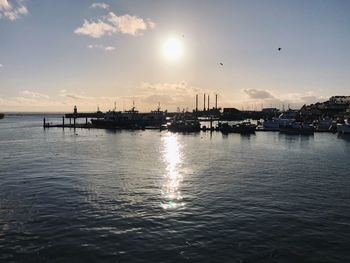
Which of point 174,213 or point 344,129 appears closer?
point 174,213

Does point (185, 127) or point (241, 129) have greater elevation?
point (185, 127)

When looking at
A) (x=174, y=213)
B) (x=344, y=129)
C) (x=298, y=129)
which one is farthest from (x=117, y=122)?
(x=174, y=213)

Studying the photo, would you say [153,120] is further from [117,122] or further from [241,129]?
[241,129]

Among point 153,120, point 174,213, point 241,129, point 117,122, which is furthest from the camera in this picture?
point 153,120

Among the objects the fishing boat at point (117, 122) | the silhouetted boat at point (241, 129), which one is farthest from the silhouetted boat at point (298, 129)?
the fishing boat at point (117, 122)

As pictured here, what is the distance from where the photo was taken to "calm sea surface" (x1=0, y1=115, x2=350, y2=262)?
19391 millimetres

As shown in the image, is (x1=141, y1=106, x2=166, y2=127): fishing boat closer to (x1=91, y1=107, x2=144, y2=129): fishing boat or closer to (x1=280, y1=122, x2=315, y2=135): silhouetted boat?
(x1=91, y1=107, x2=144, y2=129): fishing boat

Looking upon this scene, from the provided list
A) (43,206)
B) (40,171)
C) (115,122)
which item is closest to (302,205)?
(43,206)

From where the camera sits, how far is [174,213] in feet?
84.8

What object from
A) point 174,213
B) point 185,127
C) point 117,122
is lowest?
point 174,213

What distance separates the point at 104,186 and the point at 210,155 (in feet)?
93.2

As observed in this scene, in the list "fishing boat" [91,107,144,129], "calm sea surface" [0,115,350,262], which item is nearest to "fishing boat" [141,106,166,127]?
"fishing boat" [91,107,144,129]

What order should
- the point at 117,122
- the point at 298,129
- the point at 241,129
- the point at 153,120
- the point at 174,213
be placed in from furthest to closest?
the point at 153,120 < the point at 117,122 < the point at 241,129 < the point at 298,129 < the point at 174,213

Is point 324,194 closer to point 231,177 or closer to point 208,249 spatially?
point 231,177
